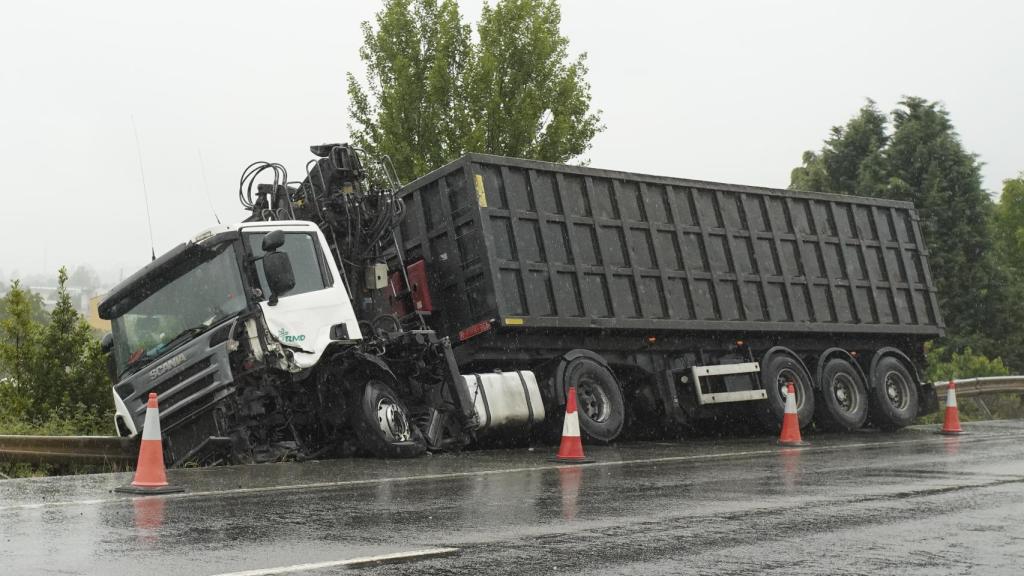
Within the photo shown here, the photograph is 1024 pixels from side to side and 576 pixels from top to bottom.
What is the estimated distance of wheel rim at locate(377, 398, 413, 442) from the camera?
1133cm

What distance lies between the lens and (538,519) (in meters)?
→ 6.73

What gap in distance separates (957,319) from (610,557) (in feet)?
122

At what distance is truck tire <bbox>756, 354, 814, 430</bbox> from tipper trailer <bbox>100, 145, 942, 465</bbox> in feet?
0.09

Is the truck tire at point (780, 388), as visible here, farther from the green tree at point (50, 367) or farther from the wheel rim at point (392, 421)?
the green tree at point (50, 367)

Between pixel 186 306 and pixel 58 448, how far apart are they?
6.55ft

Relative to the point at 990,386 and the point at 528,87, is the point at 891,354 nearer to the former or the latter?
the point at 990,386

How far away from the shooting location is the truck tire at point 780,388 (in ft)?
54.1

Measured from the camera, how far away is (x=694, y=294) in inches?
621

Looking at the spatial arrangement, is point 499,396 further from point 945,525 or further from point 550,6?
point 550,6

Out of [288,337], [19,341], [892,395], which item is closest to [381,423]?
[288,337]

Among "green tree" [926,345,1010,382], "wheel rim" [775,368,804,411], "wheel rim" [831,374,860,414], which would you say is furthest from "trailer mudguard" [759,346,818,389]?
"green tree" [926,345,1010,382]

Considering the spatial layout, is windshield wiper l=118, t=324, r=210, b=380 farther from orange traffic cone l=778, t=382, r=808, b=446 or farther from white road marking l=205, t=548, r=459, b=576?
orange traffic cone l=778, t=382, r=808, b=446

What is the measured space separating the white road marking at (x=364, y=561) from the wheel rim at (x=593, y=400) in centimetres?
873

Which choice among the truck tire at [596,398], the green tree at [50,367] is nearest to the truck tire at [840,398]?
the truck tire at [596,398]
